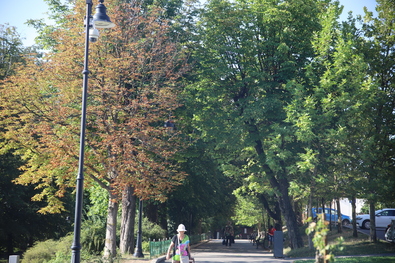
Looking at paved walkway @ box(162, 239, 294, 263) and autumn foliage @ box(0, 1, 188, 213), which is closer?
autumn foliage @ box(0, 1, 188, 213)

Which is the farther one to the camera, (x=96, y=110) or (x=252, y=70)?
(x=252, y=70)

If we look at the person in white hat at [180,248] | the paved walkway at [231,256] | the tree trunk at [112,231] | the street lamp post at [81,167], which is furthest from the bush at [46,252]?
the person in white hat at [180,248]

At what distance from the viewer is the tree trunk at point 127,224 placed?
24.9 meters

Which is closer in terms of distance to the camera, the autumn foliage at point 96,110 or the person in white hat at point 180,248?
the person in white hat at point 180,248

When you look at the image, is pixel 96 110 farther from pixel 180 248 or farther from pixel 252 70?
pixel 252 70

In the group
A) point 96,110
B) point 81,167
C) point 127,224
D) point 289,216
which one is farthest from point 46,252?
point 289,216

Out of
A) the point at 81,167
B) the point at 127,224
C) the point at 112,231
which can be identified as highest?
the point at 81,167

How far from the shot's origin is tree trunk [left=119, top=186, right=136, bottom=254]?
24.9 m

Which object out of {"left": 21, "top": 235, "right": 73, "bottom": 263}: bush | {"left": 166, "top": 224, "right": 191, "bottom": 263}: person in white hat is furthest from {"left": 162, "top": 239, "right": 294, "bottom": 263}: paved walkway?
{"left": 166, "top": 224, "right": 191, "bottom": 263}: person in white hat

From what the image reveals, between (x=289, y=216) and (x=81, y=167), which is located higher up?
(x=81, y=167)

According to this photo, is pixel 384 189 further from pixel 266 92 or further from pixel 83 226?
pixel 83 226

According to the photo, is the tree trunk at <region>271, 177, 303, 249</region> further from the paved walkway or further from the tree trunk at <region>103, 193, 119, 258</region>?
the tree trunk at <region>103, 193, 119, 258</region>

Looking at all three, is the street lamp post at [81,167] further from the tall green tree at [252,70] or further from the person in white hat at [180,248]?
the tall green tree at [252,70]

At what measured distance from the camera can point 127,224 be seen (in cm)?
2530
